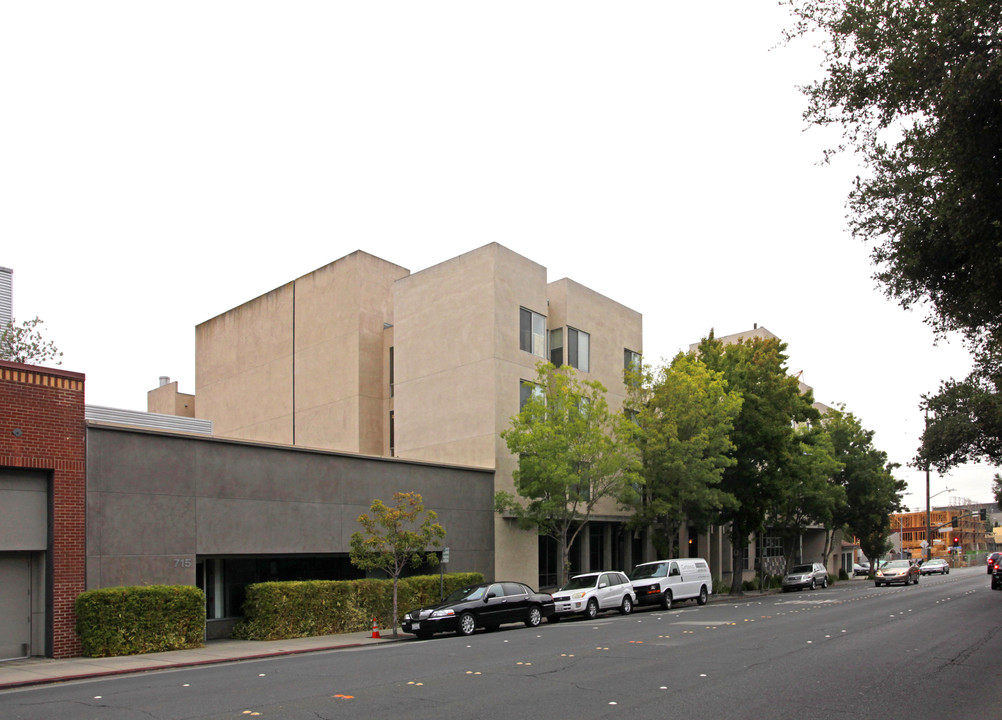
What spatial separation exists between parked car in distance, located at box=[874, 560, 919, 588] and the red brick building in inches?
1804

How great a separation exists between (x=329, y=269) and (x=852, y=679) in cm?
3342

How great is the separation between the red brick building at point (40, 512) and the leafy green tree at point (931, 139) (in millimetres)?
16709

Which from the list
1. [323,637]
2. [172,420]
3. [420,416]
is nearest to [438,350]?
[420,416]

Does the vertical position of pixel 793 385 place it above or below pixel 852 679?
above

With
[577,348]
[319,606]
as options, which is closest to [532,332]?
[577,348]

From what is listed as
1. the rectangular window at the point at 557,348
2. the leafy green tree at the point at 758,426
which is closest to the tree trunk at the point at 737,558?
the leafy green tree at the point at 758,426

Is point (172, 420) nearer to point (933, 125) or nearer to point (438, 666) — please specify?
point (438, 666)

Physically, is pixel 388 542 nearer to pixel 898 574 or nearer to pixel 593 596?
pixel 593 596

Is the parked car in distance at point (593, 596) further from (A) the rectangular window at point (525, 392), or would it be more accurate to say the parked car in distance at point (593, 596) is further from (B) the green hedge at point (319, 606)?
(A) the rectangular window at point (525, 392)

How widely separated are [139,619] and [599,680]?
11426 mm

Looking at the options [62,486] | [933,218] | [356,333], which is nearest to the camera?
[933,218]

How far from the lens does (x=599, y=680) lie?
43.2ft

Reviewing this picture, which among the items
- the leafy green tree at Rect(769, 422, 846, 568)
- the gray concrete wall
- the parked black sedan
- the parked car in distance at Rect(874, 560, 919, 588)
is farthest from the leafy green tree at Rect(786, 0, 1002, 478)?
the parked car in distance at Rect(874, 560, 919, 588)

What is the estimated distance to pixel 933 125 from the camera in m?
12.3
